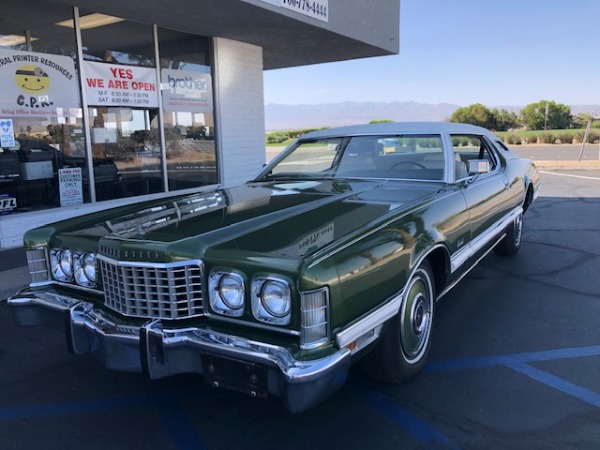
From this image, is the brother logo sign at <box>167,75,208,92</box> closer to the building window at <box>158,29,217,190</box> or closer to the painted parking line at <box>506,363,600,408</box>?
the building window at <box>158,29,217,190</box>

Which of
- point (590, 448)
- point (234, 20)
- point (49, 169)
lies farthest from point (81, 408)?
point (234, 20)

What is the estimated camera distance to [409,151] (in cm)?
446

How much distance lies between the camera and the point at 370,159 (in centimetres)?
449

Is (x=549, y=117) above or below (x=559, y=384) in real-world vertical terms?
above

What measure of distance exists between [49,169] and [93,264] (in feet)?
15.4

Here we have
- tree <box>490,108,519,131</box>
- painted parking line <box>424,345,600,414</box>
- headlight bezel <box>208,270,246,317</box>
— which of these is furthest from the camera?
tree <box>490,108,519,131</box>

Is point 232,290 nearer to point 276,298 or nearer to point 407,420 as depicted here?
point 276,298

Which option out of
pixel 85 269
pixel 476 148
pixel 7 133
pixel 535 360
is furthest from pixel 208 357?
pixel 7 133

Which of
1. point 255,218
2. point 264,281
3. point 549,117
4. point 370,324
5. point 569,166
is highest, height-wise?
point 549,117

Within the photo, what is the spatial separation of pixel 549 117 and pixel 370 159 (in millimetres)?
53192

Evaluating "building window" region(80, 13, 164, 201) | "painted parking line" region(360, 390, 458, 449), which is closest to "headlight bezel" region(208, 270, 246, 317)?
"painted parking line" region(360, 390, 458, 449)

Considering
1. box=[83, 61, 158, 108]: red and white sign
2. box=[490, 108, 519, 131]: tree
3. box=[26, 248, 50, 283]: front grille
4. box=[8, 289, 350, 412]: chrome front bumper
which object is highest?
box=[490, 108, 519, 131]: tree

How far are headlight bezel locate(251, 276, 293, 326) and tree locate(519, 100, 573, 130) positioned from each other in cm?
5456

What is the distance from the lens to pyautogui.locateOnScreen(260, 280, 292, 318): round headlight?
7.69ft
